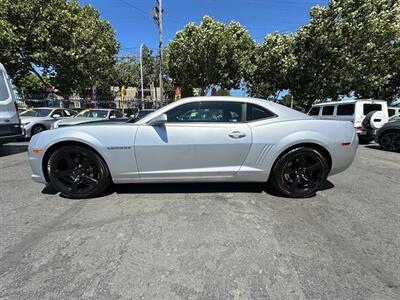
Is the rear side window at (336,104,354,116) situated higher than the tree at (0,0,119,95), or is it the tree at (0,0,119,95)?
the tree at (0,0,119,95)

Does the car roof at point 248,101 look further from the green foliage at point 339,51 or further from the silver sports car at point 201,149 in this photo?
the green foliage at point 339,51

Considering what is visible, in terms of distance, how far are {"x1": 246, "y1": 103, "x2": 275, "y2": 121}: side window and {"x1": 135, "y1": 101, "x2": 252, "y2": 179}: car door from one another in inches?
4.0

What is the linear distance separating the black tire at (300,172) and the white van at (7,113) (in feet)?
21.7

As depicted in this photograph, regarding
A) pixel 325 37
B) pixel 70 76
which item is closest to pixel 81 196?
pixel 70 76

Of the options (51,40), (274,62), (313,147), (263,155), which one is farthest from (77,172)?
(274,62)

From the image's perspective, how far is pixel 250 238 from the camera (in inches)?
99.4

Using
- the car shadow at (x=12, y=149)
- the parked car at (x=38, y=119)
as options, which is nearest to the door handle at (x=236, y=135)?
the car shadow at (x=12, y=149)

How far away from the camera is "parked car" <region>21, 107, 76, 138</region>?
9.21 meters

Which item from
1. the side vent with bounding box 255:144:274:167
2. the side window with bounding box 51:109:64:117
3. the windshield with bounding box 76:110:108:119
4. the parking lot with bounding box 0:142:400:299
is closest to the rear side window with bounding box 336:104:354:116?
the parking lot with bounding box 0:142:400:299

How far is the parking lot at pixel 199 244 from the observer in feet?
6.08

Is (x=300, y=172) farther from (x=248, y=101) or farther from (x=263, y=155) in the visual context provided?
(x=248, y=101)

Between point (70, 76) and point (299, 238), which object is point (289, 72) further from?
point (299, 238)

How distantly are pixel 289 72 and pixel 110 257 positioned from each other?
63.8 ft

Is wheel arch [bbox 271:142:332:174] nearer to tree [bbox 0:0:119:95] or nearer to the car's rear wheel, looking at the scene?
the car's rear wheel
